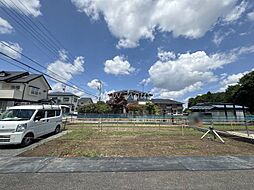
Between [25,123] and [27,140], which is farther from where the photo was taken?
[27,140]

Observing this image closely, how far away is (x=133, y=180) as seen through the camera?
3891 mm

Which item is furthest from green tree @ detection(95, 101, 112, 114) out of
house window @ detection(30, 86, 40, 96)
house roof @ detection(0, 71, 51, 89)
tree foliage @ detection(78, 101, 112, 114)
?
house roof @ detection(0, 71, 51, 89)

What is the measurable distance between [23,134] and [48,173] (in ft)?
13.9

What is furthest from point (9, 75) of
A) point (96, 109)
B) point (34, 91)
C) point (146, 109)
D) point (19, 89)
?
point (146, 109)

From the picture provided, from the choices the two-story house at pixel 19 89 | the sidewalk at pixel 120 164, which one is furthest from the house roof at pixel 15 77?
the sidewalk at pixel 120 164

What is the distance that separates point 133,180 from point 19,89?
989 inches

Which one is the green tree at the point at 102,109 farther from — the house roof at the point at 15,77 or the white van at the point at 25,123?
the white van at the point at 25,123

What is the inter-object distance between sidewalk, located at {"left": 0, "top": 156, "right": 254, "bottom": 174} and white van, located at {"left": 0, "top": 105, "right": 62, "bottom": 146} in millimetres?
1739

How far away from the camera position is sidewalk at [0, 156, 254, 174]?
4.64m

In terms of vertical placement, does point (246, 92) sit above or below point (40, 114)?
above

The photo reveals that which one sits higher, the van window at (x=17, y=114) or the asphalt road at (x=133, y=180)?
the van window at (x=17, y=114)

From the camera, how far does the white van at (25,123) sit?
719cm

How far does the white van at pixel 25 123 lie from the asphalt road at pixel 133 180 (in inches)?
144

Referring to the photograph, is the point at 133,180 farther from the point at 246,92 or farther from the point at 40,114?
the point at 246,92
